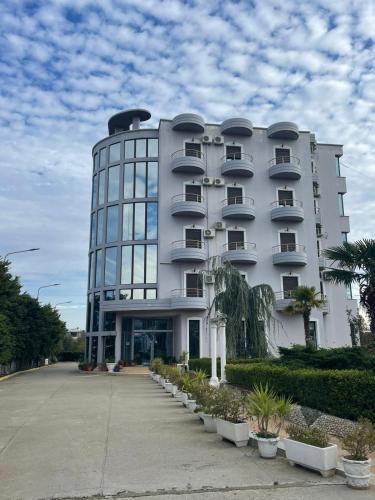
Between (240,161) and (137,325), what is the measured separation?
49.7 ft

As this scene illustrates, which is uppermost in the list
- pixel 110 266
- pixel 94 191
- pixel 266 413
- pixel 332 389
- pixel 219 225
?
pixel 94 191

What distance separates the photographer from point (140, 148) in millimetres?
35000

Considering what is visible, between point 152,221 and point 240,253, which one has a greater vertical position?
point 152,221

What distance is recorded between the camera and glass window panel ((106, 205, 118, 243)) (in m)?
34.2

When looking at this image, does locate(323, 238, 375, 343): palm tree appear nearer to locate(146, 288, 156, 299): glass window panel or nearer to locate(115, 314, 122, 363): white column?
locate(146, 288, 156, 299): glass window panel

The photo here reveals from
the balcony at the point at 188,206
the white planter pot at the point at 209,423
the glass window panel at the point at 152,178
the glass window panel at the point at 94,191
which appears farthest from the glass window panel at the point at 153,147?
the white planter pot at the point at 209,423

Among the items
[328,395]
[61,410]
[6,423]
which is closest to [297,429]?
[328,395]

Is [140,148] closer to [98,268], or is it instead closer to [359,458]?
[98,268]

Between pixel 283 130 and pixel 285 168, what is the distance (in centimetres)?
336

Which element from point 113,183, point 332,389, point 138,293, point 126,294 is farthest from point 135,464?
point 113,183

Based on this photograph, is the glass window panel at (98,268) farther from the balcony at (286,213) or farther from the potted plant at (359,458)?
the potted plant at (359,458)

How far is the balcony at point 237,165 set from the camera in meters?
33.3

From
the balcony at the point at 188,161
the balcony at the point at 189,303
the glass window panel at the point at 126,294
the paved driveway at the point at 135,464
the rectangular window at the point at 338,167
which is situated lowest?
the paved driveway at the point at 135,464

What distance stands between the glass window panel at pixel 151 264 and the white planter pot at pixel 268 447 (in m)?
25.4
